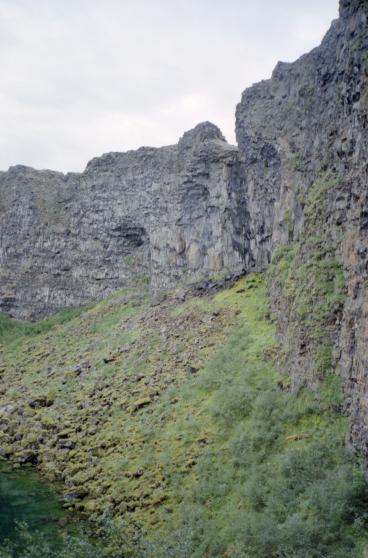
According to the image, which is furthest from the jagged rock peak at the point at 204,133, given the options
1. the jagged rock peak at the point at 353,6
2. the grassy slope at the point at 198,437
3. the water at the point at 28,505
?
the water at the point at 28,505

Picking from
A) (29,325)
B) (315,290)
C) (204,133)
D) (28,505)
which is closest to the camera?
(315,290)

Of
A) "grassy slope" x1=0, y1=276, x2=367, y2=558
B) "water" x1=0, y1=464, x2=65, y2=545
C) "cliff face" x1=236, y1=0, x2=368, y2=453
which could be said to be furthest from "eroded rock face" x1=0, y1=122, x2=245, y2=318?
"water" x1=0, y1=464, x2=65, y2=545

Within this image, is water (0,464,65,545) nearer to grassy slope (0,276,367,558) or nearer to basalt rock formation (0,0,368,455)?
grassy slope (0,276,367,558)

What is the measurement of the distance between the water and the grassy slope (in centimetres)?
80

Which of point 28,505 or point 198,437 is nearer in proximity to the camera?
point 198,437

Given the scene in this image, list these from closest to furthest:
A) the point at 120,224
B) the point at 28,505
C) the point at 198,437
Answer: the point at 198,437
the point at 28,505
the point at 120,224

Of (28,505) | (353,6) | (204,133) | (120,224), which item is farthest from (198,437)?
(120,224)

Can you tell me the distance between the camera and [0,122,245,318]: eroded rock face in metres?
38.1

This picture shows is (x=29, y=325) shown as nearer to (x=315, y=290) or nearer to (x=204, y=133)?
(x=204, y=133)

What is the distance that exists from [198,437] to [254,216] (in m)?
16.9

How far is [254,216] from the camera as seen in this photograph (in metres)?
33.7

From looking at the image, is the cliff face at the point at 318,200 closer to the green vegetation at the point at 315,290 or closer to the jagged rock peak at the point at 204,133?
the green vegetation at the point at 315,290

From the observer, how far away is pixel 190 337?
28.8 metres

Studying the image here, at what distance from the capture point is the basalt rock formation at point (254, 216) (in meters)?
15.9
